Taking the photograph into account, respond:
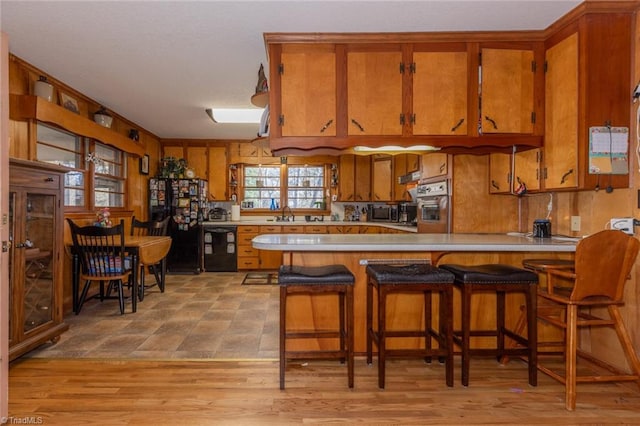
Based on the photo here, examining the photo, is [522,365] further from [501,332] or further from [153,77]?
[153,77]

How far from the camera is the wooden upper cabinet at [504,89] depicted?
2.49 metres

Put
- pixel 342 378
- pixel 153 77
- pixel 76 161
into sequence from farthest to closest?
pixel 76 161
pixel 153 77
pixel 342 378

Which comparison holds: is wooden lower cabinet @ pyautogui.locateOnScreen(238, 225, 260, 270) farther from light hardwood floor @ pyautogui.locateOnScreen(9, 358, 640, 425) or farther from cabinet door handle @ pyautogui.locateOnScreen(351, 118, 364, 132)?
cabinet door handle @ pyautogui.locateOnScreen(351, 118, 364, 132)

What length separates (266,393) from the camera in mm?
2031

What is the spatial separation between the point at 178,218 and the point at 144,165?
0.97 metres

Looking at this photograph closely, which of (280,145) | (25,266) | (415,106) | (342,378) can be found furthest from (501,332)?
(25,266)

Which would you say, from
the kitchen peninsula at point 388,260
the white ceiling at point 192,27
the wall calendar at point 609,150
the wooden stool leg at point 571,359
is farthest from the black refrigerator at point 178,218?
the wall calendar at point 609,150

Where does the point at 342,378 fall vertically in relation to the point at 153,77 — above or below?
below

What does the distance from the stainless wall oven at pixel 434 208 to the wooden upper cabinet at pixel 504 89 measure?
2.55ft

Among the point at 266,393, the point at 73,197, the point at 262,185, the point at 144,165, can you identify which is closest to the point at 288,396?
Answer: the point at 266,393

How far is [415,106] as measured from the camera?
2504 mm

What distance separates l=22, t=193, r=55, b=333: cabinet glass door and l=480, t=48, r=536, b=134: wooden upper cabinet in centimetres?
316

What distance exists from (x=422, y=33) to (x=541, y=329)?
2243 mm

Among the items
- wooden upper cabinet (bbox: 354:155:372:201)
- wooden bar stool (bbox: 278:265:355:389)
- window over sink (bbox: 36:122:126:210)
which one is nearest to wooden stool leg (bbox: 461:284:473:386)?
wooden bar stool (bbox: 278:265:355:389)
